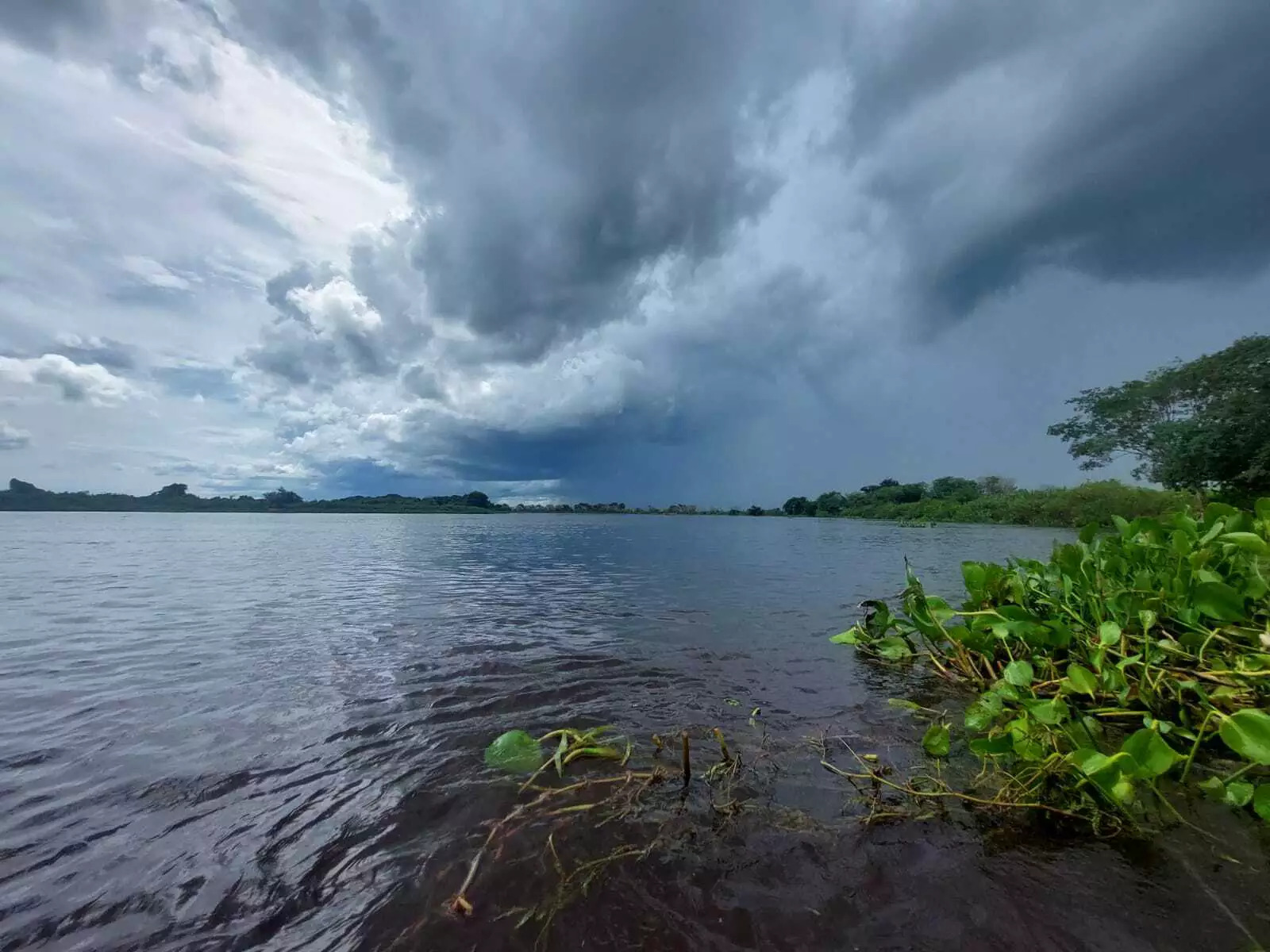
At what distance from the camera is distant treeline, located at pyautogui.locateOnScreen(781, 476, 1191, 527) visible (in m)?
46.4

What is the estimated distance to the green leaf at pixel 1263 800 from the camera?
9.32 feet

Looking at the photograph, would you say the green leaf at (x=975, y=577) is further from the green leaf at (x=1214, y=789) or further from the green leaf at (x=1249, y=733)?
the green leaf at (x=1249, y=733)

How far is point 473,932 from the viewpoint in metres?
2.83

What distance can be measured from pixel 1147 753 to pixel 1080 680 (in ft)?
3.99

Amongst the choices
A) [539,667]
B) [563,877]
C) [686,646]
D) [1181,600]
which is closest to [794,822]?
[563,877]

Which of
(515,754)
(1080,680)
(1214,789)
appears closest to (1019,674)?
(1080,680)

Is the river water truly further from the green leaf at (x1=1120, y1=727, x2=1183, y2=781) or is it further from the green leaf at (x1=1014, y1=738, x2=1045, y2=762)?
the green leaf at (x1=1120, y1=727, x2=1183, y2=781)

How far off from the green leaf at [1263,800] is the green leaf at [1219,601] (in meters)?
1.60

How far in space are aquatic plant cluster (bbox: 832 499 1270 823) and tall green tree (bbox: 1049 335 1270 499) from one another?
1080 inches

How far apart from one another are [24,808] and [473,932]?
13.7ft

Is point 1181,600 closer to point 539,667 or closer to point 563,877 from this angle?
point 563,877

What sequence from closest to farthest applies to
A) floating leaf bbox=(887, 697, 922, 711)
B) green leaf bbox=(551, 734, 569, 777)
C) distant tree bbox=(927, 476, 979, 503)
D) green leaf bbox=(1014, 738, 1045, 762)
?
green leaf bbox=(1014, 738, 1045, 762)
green leaf bbox=(551, 734, 569, 777)
floating leaf bbox=(887, 697, 922, 711)
distant tree bbox=(927, 476, 979, 503)

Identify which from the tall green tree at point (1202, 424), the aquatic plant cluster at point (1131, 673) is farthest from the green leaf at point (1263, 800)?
the tall green tree at point (1202, 424)

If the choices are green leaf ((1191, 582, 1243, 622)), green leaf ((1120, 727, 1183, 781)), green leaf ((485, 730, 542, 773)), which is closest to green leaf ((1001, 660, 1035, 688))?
green leaf ((1120, 727, 1183, 781))
